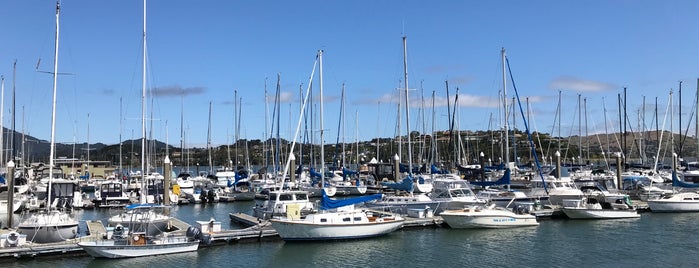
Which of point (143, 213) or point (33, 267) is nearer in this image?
point (33, 267)

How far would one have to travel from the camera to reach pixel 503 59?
5319 cm

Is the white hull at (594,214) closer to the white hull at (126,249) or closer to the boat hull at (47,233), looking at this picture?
the white hull at (126,249)

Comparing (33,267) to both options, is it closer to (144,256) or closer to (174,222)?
(144,256)

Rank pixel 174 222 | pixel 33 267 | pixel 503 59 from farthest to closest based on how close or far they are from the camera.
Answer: pixel 503 59 → pixel 174 222 → pixel 33 267

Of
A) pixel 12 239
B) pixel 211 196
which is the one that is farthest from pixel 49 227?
pixel 211 196

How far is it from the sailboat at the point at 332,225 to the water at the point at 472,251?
0.44 meters

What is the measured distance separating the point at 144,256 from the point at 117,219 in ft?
26.6

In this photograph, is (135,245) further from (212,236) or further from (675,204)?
(675,204)

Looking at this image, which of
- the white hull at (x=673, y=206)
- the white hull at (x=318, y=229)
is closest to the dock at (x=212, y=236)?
the white hull at (x=318, y=229)

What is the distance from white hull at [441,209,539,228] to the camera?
37062mm

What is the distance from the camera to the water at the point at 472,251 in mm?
27219

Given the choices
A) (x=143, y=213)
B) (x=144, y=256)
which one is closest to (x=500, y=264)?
(x=144, y=256)

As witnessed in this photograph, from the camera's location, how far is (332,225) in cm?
3166

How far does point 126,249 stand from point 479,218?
20.9m
